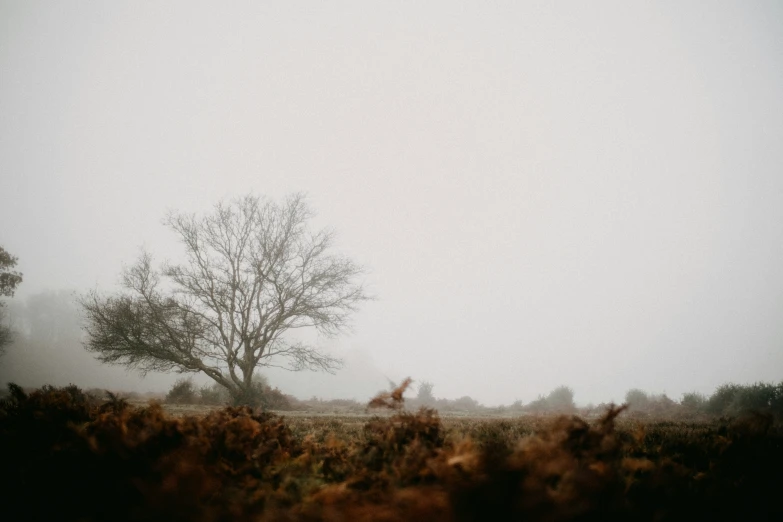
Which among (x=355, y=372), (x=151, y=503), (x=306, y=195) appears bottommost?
(x=355, y=372)

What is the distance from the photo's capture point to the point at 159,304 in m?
14.3

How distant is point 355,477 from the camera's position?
2.37 metres

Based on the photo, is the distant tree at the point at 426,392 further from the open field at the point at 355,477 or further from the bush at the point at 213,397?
the open field at the point at 355,477

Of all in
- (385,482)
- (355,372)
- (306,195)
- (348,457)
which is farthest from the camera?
(355,372)

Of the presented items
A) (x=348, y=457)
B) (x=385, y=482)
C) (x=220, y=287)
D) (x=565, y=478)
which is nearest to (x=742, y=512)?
(x=565, y=478)

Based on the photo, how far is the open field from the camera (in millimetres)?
1620

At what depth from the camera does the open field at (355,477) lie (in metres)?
1.62

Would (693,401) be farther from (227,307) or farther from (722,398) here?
(227,307)

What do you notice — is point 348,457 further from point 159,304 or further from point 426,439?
point 159,304

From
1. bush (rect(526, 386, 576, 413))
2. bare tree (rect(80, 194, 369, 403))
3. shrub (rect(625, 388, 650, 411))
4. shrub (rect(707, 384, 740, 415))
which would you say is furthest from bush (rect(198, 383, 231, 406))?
shrub (rect(625, 388, 650, 411))

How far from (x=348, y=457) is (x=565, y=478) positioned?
1.96 m

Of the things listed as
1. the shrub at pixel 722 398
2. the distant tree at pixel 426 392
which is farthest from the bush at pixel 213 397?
the shrub at pixel 722 398

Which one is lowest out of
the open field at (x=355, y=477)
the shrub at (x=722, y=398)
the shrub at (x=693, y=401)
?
the shrub at (x=693, y=401)

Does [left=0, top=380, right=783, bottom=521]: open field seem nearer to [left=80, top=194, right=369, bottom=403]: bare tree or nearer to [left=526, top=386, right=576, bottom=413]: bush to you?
[left=80, top=194, right=369, bottom=403]: bare tree
